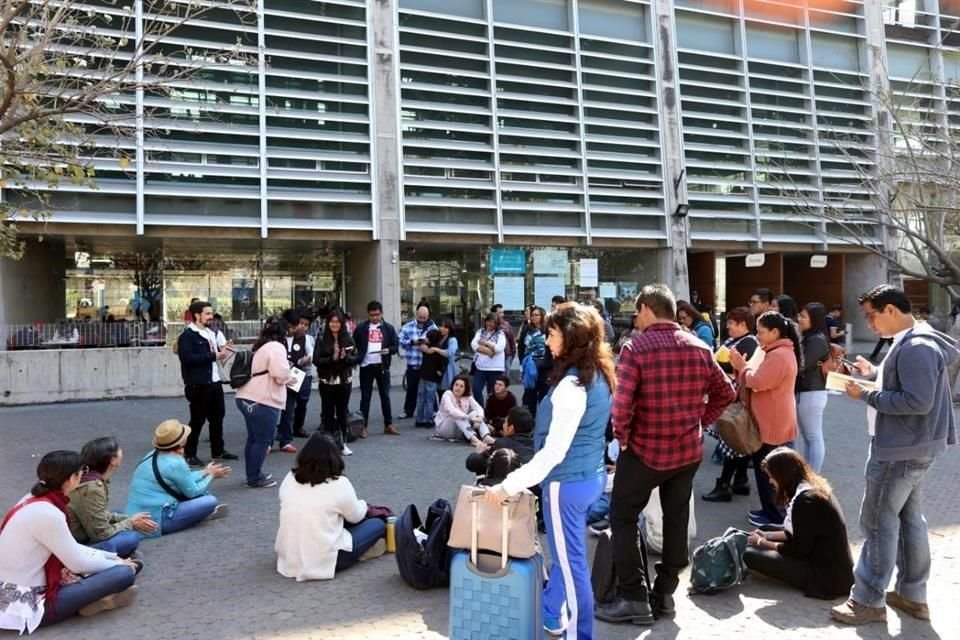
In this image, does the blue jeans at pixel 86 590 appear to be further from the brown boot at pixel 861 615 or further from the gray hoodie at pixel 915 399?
the gray hoodie at pixel 915 399

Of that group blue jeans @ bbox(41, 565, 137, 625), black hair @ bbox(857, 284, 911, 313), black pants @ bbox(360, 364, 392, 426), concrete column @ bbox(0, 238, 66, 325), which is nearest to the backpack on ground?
black hair @ bbox(857, 284, 911, 313)

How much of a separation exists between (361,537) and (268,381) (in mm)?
2746

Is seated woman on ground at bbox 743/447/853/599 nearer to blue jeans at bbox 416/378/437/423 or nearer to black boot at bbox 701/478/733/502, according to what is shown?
black boot at bbox 701/478/733/502

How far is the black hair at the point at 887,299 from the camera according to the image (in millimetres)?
3939

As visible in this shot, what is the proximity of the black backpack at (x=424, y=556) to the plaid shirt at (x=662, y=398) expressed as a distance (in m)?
1.54

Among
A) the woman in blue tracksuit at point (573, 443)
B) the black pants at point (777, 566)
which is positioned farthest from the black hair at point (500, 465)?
the black pants at point (777, 566)

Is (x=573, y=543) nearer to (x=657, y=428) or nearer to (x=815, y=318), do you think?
(x=657, y=428)

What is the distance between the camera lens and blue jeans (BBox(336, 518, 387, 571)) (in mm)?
5016

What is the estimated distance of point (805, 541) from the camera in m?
4.53

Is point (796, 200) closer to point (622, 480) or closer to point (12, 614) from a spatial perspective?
point (622, 480)

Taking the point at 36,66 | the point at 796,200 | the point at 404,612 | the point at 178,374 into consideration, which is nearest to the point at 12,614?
the point at 404,612

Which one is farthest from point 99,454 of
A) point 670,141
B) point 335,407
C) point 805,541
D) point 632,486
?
point 670,141

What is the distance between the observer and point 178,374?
13805 millimetres

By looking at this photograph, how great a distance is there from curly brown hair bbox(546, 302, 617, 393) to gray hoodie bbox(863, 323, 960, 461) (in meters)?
1.58
